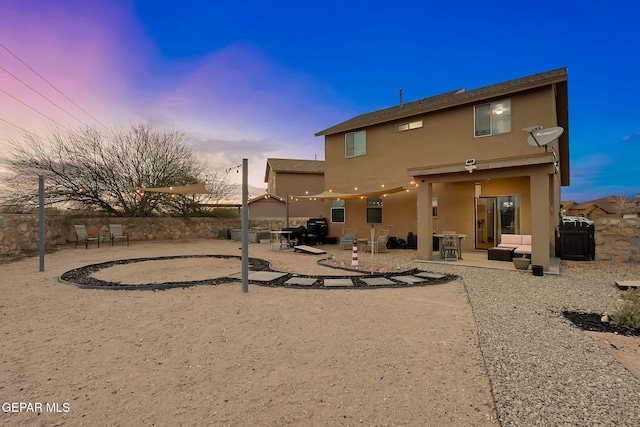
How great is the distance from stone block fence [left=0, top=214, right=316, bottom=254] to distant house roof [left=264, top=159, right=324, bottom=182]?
4.92 meters

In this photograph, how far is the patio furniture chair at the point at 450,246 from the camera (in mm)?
8578

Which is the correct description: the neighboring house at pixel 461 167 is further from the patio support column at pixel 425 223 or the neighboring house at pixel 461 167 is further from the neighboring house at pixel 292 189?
the neighboring house at pixel 292 189

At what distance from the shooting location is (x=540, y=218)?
270 inches

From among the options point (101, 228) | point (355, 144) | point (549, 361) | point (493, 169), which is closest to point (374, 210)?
point (355, 144)

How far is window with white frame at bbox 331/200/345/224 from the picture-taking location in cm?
1401

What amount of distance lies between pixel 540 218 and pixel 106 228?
17603mm

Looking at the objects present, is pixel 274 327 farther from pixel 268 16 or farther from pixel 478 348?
pixel 268 16

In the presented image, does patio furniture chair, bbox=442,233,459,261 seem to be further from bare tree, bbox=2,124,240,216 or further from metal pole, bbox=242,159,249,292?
bare tree, bbox=2,124,240,216

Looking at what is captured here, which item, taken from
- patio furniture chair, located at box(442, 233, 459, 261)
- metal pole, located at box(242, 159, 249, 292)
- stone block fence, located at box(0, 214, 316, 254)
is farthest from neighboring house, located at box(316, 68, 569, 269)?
metal pole, located at box(242, 159, 249, 292)

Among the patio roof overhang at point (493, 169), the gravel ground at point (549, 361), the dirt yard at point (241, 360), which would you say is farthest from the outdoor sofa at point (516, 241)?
the dirt yard at point (241, 360)

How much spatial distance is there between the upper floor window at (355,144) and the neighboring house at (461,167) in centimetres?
Result: 4

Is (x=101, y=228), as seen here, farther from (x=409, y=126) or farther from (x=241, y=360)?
(x=241, y=360)

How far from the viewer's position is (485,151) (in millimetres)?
10039

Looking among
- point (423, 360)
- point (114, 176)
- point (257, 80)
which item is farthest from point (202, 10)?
point (423, 360)
